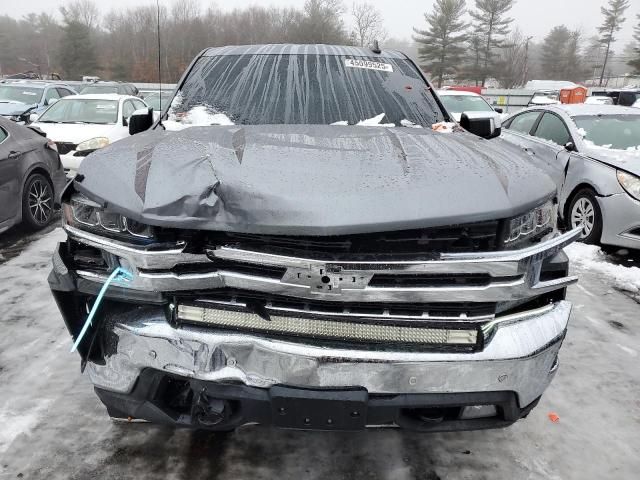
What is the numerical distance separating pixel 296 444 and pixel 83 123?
8.04 metres

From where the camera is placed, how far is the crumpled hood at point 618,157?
5.40 m

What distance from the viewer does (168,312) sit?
186 cm

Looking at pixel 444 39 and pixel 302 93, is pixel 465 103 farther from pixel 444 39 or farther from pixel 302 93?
pixel 444 39

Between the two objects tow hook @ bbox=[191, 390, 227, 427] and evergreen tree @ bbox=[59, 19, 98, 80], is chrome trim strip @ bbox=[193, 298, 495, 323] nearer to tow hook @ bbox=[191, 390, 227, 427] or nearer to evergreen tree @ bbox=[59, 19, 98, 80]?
tow hook @ bbox=[191, 390, 227, 427]

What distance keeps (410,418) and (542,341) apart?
56 centimetres

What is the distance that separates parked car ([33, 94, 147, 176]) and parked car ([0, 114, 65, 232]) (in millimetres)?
1343

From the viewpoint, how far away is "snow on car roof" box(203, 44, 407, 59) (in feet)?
12.3

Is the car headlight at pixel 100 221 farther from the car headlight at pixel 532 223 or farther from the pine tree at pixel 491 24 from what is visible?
the pine tree at pixel 491 24

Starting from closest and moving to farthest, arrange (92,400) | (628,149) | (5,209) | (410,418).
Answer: (410,418)
(92,400)
(5,209)
(628,149)

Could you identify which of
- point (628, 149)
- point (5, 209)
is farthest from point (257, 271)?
point (628, 149)

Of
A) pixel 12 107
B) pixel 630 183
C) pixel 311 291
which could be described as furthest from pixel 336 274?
pixel 12 107

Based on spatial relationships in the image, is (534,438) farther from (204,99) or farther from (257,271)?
(204,99)

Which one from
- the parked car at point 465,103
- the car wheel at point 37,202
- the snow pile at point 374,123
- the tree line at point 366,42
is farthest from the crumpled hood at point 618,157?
the tree line at point 366,42

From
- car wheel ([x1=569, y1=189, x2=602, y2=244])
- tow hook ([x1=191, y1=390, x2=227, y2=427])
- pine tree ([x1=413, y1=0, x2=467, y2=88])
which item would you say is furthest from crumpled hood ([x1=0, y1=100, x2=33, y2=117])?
pine tree ([x1=413, y1=0, x2=467, y2=88])
